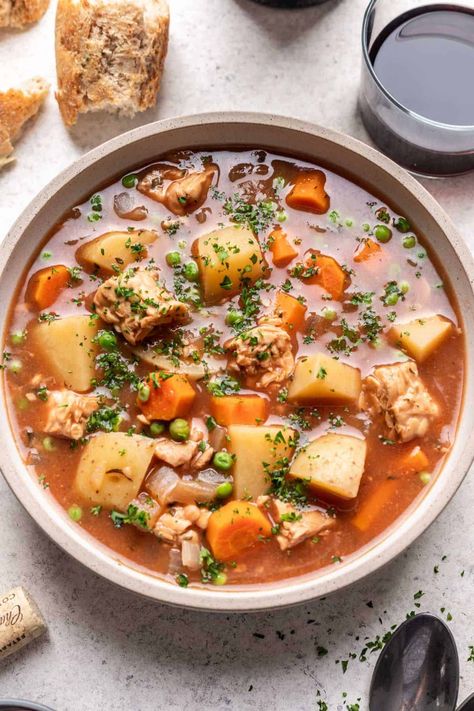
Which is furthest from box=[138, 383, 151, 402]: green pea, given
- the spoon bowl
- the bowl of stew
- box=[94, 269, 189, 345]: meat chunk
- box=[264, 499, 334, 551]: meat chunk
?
the spoon bowl

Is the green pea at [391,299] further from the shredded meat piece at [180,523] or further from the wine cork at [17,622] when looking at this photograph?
the wine cork at [17,622]

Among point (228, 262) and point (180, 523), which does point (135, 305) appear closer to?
point (228, 262)

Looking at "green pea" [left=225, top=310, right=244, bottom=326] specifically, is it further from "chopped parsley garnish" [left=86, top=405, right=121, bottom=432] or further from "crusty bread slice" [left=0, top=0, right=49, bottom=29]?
"crusty bread slice" [left=0, top=0, right=49, bottom=29]

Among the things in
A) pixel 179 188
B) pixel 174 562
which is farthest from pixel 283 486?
pixel 179 188

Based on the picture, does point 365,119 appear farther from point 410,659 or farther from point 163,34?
point 410,659

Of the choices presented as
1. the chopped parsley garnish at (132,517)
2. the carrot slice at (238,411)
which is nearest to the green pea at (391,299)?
the carrot slice at (238,411)

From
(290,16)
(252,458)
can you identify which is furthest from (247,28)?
(252,458)
